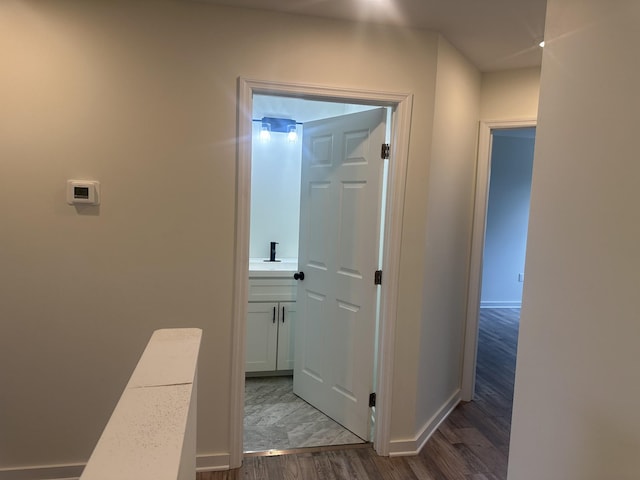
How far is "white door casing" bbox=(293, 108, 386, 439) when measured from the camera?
8.20ft

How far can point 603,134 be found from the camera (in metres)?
1.23

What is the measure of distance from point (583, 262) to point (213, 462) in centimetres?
201

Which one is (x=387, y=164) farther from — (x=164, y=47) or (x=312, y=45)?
(x=164, y=47)

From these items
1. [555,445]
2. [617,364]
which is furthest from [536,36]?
[555,445]

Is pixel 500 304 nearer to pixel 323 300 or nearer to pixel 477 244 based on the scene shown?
pixel 477 244

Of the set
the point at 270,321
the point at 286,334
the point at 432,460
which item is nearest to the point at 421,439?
the point at 432,460

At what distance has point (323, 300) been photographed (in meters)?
2.85

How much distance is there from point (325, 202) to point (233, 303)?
0.96 metres

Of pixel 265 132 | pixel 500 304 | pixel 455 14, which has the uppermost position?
pixel 455 14

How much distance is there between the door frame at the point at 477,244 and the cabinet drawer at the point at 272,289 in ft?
4.40

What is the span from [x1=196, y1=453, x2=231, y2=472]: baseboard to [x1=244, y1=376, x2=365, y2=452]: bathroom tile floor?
0.20 metres

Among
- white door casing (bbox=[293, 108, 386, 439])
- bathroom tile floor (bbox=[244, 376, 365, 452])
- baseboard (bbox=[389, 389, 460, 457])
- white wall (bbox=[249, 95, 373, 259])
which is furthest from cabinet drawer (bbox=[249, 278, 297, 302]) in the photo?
baseboard (bbox=[389, 389, 460, 457])

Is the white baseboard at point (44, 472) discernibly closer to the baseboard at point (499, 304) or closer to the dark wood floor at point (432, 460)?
the dark wood floor at point (432, 460)

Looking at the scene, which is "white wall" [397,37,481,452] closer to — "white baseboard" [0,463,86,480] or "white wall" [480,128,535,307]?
"white baseboard" [0,463,86,480]
